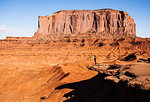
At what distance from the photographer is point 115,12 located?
328 feet

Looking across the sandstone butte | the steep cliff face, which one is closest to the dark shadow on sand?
the sandstone butte

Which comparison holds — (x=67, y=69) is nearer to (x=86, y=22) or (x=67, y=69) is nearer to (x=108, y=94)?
(x=108, y=94)

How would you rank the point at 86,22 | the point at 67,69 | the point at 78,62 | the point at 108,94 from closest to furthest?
the point at 108,94, the point at 67,69, the point at 78,62, the point at 86,22

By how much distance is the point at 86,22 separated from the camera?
98500 millimetres

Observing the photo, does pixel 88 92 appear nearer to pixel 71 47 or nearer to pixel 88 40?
pixel 71 47

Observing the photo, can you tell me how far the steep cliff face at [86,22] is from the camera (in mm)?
96000

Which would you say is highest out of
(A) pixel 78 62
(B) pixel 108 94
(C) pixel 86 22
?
(C) pixel 86 22

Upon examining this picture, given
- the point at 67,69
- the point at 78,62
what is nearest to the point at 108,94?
the point at 67,69

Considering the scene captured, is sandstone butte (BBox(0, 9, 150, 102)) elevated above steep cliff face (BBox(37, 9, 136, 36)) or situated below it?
below

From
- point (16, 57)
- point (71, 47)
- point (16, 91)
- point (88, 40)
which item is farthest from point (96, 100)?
point (88, 40)

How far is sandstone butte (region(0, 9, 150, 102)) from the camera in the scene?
6.93 metres

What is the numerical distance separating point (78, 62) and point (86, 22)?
75.4m

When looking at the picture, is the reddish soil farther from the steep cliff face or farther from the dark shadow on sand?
the steep cliff face

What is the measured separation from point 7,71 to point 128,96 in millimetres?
23687
